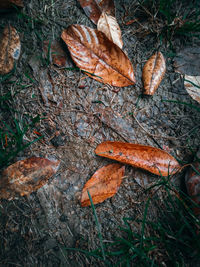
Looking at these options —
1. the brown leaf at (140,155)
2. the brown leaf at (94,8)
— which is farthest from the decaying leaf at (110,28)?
the brown leaf at (140,155)

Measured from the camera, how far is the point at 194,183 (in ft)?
4.07

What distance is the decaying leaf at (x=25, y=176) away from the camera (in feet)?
4.02

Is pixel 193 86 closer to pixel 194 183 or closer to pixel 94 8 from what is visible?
pixel 194 183

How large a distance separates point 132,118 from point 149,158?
1.18 ft

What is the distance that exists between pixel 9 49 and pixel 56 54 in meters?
0.37

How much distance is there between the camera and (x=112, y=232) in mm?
1242

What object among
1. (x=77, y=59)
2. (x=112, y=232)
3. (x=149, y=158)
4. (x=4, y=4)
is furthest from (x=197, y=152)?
(x=4, y=4)

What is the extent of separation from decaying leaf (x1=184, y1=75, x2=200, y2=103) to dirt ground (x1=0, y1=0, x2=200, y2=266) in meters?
0.04

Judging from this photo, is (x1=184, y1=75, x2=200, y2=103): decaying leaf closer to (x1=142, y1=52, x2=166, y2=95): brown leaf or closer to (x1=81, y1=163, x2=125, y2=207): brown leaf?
(x1=142, y1=52, x2=166, y2=95): brown leaf

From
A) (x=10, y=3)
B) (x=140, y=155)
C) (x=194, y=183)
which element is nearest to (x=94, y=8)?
(x=10, y=3)

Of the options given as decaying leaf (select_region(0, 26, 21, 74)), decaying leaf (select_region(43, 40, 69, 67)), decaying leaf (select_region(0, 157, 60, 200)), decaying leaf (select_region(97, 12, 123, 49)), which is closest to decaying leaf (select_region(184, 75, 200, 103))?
decaying leaf (select_region(97, 12, 123, 49))

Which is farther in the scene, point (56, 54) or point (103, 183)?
point (56, 54)

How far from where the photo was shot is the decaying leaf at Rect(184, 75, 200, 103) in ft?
4.72

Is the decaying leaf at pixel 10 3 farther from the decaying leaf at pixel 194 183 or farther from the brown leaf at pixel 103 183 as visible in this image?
the decaying leaf at pixel 194 183
